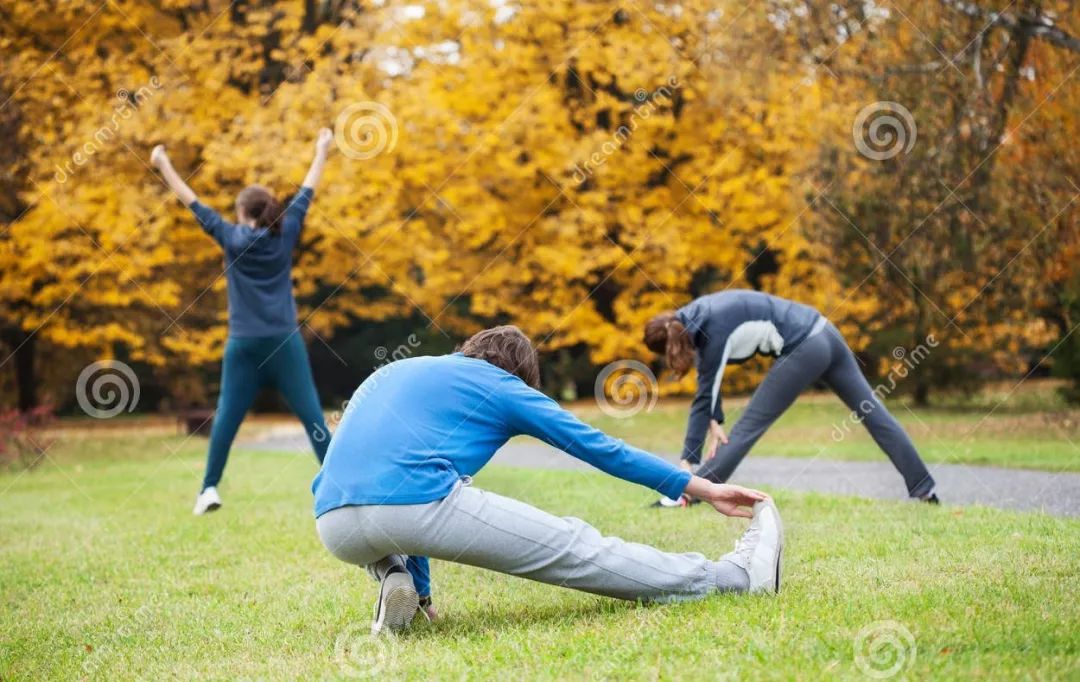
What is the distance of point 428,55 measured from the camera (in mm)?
20109

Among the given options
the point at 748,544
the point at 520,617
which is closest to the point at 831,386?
the point at 748,544

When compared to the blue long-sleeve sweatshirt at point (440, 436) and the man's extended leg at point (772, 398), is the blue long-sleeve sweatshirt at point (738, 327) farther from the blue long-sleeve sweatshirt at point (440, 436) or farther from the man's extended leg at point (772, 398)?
the blue long-sleeve sweatshirt at point (440, 436)

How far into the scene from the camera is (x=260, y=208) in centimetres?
812

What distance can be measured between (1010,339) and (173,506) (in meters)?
12.3

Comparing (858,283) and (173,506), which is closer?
(173,506)

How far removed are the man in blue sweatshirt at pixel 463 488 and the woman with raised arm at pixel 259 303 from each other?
3.82 meters

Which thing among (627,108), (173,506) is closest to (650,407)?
(627,108)

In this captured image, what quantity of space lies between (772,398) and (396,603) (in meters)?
3.53

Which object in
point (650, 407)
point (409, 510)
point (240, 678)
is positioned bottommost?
point (650, 407)

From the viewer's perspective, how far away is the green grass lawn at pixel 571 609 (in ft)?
11.7

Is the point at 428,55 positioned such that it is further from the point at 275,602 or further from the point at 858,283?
the point at 275,602

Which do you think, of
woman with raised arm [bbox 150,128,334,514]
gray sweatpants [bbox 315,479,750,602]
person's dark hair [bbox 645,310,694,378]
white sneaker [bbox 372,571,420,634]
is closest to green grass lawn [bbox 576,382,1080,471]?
person's dark hair [bbox 645,310,694,378]

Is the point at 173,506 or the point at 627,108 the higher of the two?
the point at 627,108

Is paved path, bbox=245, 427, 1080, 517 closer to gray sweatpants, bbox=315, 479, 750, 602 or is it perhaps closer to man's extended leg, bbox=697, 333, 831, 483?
man's extended leg, bbox=697, 333, 831, 483
